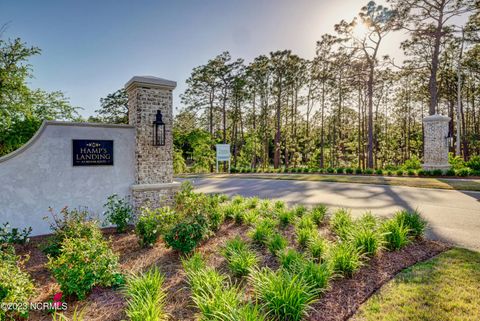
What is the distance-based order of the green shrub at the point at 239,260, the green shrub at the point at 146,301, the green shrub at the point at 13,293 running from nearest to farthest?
the green shrub at the point at 146,301 < the green shrub at the point at 13,293 < the green shrub at the point at 239,260

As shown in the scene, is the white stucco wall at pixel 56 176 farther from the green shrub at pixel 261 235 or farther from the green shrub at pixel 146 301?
the green shrub at pixel 146 301

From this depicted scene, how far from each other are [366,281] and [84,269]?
12.2ft

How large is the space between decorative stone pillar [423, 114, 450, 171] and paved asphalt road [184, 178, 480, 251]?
7531 millimetres

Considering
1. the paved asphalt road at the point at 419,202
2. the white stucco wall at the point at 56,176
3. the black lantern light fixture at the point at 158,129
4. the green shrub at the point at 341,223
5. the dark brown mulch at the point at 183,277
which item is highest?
the black lantern light fixture at the point at 158,129

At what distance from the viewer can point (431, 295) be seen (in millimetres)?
2986

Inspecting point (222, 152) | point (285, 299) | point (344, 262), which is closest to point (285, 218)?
point (344, 262)

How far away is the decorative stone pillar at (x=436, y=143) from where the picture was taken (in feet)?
51.8

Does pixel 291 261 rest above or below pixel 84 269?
below

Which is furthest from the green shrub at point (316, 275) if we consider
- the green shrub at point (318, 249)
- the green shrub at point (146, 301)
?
the green shrub at point (146, 301)

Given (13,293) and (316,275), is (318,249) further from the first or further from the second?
(13,293)

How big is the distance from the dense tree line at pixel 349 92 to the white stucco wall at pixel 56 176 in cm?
1735

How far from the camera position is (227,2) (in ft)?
29.6

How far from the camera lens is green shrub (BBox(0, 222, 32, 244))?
4.69m

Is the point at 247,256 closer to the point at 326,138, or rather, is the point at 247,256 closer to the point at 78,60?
the point at 78,60
